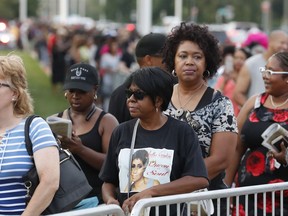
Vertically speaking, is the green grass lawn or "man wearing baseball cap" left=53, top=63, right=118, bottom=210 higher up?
"man wearing baseball cap" left=53, top=63, right=118, bottom=210

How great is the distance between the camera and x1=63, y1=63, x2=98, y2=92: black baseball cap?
288 inches

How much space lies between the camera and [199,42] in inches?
262

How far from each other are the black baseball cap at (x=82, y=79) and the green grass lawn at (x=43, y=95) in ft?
34.2

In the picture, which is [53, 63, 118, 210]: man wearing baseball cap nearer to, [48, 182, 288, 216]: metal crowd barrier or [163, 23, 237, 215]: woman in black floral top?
[163, 23, 237, 215]: woman in black floral top

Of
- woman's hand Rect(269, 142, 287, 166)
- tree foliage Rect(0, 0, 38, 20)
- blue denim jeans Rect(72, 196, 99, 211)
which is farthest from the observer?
tree foliage Rect(0, 0, 38, 20)

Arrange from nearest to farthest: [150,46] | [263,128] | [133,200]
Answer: [133,200]
[263,128]
[150,46]

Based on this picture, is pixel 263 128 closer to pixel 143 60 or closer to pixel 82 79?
pixel 143 60

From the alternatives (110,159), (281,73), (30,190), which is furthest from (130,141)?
(281,73)

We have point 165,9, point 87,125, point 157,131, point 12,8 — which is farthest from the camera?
point 12,8

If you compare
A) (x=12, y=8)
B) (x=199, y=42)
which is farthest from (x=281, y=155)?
(x=12, y=8)

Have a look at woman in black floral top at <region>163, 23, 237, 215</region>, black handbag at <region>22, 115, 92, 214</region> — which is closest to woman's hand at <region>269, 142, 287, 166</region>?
woman in black floral top at <region>163, 23, 237, 215</region>

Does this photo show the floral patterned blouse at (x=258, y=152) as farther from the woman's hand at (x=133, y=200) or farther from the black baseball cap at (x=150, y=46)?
the woman's hand at (x=133, y=200)

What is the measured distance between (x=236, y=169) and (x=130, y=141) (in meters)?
2.03

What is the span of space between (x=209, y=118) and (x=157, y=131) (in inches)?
25.4
